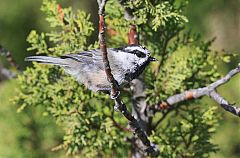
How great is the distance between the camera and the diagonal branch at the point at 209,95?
2.23 meters

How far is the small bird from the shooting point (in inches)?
91.1

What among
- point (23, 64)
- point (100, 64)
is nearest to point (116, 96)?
point (100, 64)

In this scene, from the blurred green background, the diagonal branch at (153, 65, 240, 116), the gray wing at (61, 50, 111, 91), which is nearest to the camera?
the diagonal branch at (153, 65, 240, 116)

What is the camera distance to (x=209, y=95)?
2332 mm

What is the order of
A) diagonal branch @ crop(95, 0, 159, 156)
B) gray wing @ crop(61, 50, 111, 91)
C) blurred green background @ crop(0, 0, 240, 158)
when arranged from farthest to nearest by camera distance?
1. blurred green background @ crop(0, 0, 240, 158)
2. gray wing @ crop(61, 50, 111, 91)
3. diagonal branch @ crop(95, 0, 159, 156)

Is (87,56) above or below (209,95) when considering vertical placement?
above

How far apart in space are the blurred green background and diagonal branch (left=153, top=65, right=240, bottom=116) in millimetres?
669

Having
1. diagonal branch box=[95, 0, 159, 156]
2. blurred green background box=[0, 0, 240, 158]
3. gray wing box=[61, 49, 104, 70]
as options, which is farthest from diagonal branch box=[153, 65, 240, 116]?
blurred green background box=[0, 0, 240, 158]

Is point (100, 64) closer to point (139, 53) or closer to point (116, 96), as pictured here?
point (139, 53)

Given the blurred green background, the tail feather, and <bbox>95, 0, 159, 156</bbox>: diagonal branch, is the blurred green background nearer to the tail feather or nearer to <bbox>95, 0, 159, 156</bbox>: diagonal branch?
the tail feather

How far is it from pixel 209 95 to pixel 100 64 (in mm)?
435

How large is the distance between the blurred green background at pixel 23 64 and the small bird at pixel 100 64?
383 millimetres

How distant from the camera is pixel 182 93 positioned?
2461 millimetres

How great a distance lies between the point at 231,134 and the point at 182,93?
90cm
